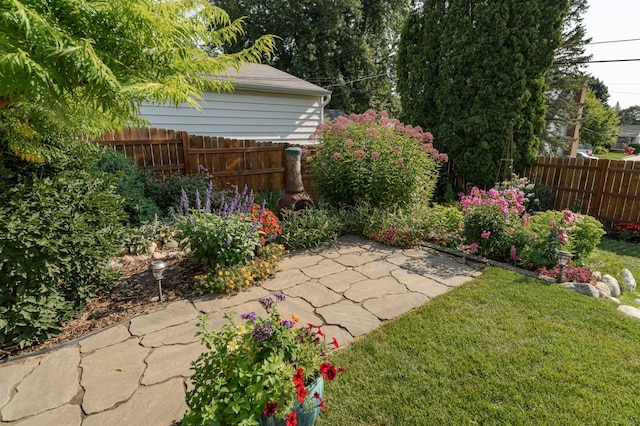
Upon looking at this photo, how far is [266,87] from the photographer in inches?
327

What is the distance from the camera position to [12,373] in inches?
82.6

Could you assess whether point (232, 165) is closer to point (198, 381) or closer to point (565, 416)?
point (198, 381)

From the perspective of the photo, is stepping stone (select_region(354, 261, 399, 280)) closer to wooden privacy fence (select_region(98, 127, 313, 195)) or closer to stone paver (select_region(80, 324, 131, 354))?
stone paver (select_region(80, 324, 131, 354))

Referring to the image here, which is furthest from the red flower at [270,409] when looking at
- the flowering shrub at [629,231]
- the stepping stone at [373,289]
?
the flowering shrub at [629,231]

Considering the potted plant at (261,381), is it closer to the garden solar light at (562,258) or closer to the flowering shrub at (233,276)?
the flowering shrub at (233,276)

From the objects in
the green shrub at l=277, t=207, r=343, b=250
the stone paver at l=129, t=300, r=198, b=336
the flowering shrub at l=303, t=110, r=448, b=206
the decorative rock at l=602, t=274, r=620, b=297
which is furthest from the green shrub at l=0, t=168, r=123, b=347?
the decorative rock at l=602, t=274, r=620, b=297

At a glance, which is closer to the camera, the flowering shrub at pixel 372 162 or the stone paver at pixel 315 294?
the stone paver at pixel 315 294

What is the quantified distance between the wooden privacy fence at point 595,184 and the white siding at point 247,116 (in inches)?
246

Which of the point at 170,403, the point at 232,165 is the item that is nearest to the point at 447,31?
the point at 232,165

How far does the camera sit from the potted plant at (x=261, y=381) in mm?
1368

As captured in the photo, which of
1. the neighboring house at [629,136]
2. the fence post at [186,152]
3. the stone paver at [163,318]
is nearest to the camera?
the stone paver at [163,318]

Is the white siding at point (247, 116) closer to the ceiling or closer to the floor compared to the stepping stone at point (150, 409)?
closer to the ceiling

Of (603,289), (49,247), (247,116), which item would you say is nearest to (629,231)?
(603,289)

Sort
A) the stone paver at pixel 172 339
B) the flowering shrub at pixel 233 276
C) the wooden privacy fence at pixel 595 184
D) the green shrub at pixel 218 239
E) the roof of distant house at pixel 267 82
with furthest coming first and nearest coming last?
the roof of distant house at pixel 267 82, the wooden privacy fence at pixel 595 184, the green shrub at pixel 218 239, the flowering shrub at pixel 233 276, the stone paver at pixel 172 339
